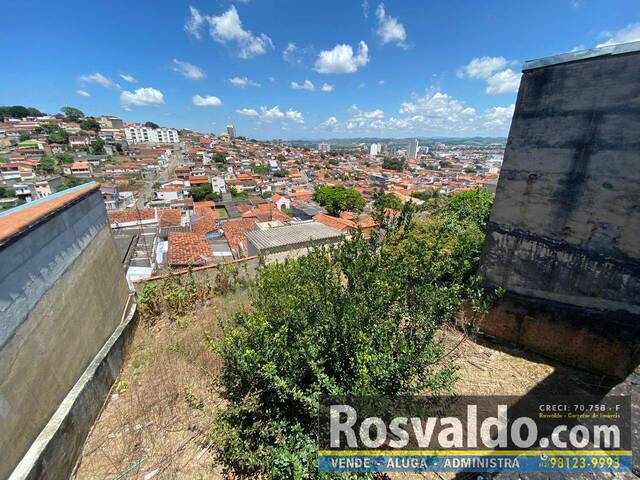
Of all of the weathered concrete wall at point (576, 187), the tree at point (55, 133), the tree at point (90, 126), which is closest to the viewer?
the weathered concrete wall at point (576, 187)

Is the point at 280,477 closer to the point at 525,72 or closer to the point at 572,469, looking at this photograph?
the point at 572,469

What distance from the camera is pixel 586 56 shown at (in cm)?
380

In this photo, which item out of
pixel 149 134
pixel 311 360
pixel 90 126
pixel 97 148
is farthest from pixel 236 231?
pixel 149 134

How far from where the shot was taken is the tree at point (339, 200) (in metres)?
38.9

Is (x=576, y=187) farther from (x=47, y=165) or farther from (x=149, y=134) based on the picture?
(x=149, y=134)

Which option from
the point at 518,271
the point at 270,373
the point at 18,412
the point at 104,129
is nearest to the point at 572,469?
the point at 518,271

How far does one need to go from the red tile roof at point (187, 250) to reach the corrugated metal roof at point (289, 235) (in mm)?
4509

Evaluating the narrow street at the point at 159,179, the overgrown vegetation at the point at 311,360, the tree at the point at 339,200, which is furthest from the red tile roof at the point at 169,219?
the overgrown vegetation at the point at 311,360

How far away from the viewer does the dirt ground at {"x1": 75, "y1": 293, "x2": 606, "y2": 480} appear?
120 inches

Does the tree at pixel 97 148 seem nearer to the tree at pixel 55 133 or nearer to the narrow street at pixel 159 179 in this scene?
the tree at pixel 55 133

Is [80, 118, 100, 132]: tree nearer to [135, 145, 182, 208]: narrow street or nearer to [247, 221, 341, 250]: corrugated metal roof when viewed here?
[135, 145, 182, 208]: narrow street

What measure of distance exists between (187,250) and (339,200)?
85.1ft

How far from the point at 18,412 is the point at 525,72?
7.58 metres

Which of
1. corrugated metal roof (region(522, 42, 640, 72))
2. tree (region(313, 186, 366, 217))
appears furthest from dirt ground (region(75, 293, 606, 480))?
tree (region(313, 186, 366, 217))
